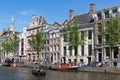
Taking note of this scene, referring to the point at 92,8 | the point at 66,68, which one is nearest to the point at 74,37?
the point at 66,68

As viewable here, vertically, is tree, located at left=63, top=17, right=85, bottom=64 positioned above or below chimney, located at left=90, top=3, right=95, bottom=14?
below

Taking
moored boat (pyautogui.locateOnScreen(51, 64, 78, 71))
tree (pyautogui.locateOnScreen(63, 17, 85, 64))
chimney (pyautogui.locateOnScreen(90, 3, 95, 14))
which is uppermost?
chimney (pyautogui.locateOnScreen(90, 3, 95, 14))

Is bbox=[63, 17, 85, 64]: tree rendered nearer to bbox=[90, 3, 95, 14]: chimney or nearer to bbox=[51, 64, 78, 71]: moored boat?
bbox=[51, 64, 78, 71]: moored boat

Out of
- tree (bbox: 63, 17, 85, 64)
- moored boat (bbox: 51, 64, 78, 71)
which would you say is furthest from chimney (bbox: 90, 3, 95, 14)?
moored boat (bbox: 51, 64, 78, 71)

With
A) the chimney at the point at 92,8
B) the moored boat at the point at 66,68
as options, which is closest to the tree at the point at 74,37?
the moored boat at the point at 66,68

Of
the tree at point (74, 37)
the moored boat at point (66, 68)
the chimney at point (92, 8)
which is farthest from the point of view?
the chimney at point (92, 8)

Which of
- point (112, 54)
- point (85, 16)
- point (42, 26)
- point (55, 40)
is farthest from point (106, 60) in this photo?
point (42, 26)

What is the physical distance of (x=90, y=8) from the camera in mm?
98875

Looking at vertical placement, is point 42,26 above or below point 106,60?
above

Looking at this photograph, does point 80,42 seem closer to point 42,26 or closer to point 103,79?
point 103,79

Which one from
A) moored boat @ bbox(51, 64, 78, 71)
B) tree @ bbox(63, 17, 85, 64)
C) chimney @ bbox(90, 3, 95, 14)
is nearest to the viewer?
moored boat @ bbox(51, 64, 78, 71)

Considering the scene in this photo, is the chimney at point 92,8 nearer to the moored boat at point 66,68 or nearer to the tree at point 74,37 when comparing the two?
the tree at point 74,37

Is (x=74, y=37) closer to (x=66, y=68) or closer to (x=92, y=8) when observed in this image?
(x=66, y=68)

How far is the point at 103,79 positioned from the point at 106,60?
31.2 m
